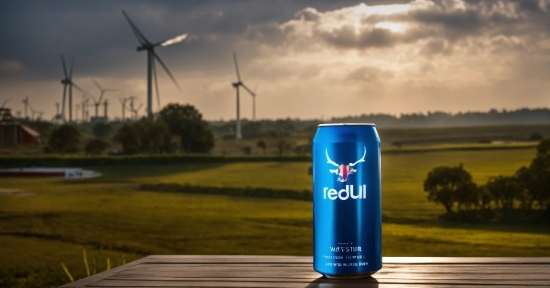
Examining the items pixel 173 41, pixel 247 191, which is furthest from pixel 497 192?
pixel 173 41

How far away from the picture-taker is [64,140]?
7.27 meters

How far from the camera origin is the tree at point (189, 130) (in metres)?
7.17

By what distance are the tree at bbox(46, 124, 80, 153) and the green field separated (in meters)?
0.39

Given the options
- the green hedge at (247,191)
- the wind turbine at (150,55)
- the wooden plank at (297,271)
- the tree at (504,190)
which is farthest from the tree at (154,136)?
the wooden plank at (297,271)

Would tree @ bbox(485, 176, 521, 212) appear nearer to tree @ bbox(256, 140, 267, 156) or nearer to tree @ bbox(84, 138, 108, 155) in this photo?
tree @ bbox(256, 140, 267, 156)

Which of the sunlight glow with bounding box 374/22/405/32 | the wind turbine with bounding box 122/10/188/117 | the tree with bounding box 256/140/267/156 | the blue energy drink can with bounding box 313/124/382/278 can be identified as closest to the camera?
the blue energy drink can with bounding box 313/124/382/278

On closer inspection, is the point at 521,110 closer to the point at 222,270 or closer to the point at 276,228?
the point at 276,228

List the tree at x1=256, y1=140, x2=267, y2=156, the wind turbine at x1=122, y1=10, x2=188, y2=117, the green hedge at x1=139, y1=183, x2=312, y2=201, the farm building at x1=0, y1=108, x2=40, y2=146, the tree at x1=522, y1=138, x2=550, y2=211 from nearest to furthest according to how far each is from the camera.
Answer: the tree at x1=522, y1=138, x2=550, y2=211, the green hedge at x1=139, y1=183, x2=312, y2=201, the farm building at x1=0, y1=108, x2=40, y2=146, the wind turbine at x1=122, y1=10, x2=188, y2=117, the tree at x1=256, y1=140, x2=267, y2=156

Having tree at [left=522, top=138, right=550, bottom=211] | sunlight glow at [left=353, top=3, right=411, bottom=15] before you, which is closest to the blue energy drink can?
sunlight glow at [left=353, top=3, right=411, bottom=15]

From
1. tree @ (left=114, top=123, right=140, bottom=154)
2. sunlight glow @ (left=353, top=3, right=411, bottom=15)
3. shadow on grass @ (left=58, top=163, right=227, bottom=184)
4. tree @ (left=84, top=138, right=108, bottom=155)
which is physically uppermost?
sunlight glow @ (left=353, top=3, right=411, bottom=15)

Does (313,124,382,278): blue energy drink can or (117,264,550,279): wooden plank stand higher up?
(313,124,382,278): blue energy drink can

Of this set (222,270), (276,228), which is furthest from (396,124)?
(222,270)

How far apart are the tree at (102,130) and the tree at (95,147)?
0.09 metres

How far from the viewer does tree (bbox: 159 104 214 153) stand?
7.17 m
